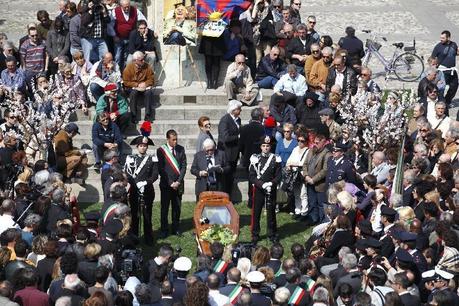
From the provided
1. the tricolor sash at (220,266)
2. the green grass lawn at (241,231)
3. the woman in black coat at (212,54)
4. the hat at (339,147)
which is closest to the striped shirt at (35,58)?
the woman in black coat at (212,54)

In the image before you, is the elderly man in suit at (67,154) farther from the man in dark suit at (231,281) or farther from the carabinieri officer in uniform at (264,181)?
the man in dark suit at (231,281)

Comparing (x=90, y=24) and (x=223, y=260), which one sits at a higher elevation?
(x=90, y=24)

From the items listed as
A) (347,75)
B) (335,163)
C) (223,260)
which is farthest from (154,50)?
(223,260)

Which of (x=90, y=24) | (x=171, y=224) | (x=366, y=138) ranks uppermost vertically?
(x=90, y=24)

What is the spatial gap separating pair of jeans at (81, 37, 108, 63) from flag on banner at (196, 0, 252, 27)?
75.3 inches

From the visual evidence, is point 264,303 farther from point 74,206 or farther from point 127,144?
point 127,144

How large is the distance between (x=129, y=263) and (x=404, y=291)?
146 inches

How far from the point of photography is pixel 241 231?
71.1 ft

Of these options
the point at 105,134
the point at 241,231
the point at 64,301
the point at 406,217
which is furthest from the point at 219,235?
the point at 64,301

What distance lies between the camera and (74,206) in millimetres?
19484

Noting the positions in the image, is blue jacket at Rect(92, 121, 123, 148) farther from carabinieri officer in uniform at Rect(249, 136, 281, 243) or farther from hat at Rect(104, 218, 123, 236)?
hat at Rect(104, 218, 123, 236)

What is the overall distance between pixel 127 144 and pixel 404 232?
25.5 feet

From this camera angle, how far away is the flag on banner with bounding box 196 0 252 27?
24719 mm

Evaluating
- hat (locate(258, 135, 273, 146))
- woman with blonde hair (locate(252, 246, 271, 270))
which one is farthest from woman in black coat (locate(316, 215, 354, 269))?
hat (locate(258, 135, 273, 146))
